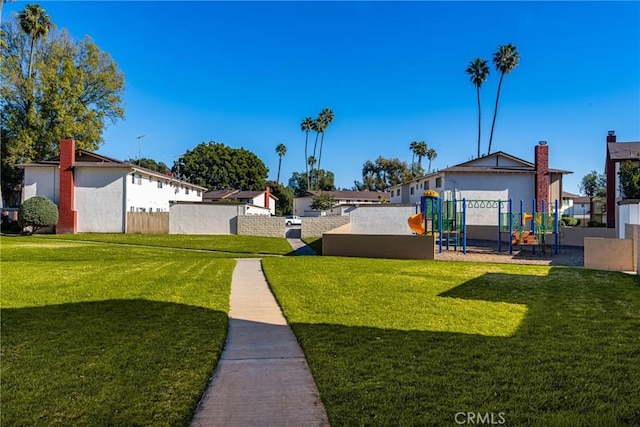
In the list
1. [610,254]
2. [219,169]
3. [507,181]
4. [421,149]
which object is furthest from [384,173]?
[610,254]

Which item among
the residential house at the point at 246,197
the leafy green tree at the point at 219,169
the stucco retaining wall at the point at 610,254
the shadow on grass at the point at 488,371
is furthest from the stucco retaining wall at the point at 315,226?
the leafy green tree at the point at 219,169

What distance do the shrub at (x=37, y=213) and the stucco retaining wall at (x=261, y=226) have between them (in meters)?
13.1

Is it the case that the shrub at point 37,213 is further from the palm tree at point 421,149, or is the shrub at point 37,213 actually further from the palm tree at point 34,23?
the palm tree at point 421,149

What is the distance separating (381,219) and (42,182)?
83.3ft

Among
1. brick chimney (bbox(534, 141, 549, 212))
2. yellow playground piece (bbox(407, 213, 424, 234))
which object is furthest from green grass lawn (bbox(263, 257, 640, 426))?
brick chimney (bbox(534, 141, 549, 212))

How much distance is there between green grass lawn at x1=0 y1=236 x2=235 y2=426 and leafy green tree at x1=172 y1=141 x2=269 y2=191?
208ft

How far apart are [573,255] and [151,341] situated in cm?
2016

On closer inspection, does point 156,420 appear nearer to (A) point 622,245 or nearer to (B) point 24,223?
(A) point 622,245

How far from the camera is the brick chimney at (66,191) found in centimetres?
3125

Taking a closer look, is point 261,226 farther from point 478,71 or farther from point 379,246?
point 478,71

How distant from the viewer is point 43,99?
37.0 m

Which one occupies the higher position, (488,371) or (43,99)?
(43,99)

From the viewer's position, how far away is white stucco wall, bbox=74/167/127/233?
104ft

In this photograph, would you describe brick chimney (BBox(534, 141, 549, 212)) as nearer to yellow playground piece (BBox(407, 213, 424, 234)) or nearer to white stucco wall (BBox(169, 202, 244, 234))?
yellow playground piece (BBox(407, 213, 424, 234))
